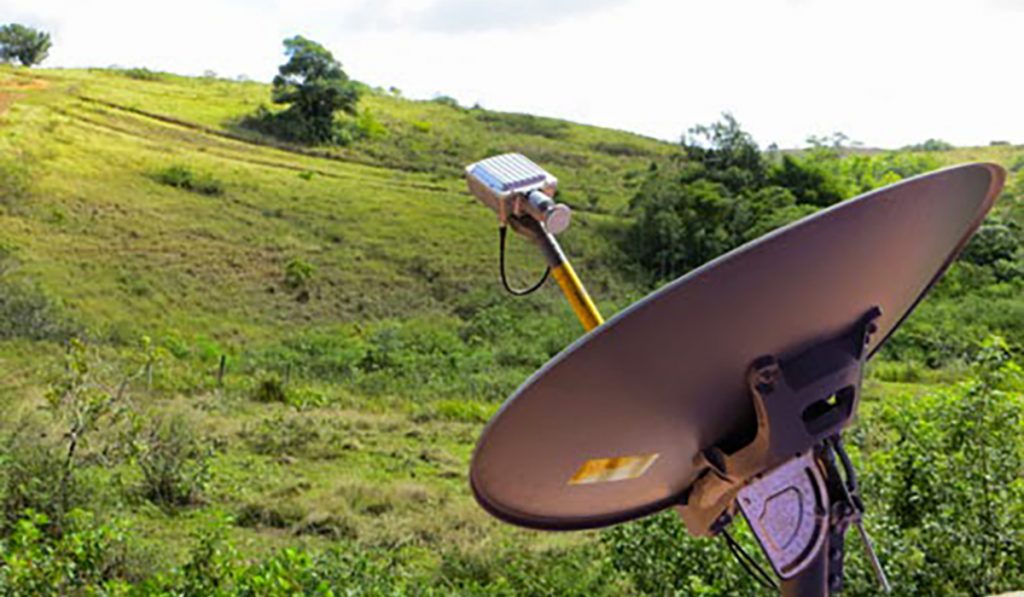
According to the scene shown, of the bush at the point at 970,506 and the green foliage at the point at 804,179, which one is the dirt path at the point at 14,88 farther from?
the bush at the point at 970,506

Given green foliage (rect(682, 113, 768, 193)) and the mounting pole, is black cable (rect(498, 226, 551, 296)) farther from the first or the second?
green foliage (rect(682, 113, 768, 193))

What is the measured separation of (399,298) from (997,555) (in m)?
16.1

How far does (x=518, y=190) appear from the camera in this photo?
2.89 feet

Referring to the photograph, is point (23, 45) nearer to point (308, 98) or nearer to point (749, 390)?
Answer: point (308, 98)

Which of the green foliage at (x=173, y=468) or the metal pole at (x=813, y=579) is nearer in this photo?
the metal pole at (x=813, y=579)

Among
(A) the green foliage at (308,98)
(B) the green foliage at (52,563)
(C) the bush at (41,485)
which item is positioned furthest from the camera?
(A) the green foliage at (308,98)

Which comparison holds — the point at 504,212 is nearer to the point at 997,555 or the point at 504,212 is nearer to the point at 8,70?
the point at 997,555

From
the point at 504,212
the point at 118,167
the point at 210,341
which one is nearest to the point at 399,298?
the point at 210,341

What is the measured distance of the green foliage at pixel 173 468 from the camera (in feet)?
18.0

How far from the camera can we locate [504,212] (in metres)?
0.89

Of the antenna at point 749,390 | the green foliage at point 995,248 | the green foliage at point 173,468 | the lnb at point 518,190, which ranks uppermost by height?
the lnb at point 518,190

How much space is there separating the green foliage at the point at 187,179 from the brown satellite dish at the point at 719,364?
20245 millimetres

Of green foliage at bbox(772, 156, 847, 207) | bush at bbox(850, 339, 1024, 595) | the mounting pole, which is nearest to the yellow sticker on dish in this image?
the mounting pole

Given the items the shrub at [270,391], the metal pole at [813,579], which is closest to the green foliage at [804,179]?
the shrub at [270,391]
